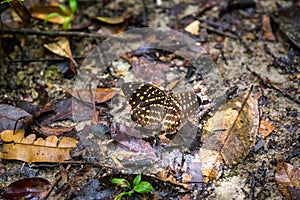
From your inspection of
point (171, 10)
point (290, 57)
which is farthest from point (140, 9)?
point (290, 57)

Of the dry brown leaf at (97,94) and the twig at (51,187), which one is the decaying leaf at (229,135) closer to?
the dry brown leaf at (97,94)

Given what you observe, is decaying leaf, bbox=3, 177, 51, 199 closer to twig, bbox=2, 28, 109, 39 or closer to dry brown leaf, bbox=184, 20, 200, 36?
twig, bbox=2, 28, 109, 39

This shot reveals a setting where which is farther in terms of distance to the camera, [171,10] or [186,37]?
[171,10]

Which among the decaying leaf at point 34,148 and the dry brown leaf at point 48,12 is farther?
the dry brown leaf at point 48,12

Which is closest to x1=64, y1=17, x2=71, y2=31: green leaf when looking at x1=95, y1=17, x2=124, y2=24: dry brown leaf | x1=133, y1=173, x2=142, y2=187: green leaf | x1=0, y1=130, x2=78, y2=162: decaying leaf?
x1=95, y1=17, x2=124, y2=24: dry brown leaf

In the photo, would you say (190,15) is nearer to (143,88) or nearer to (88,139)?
(143,88)

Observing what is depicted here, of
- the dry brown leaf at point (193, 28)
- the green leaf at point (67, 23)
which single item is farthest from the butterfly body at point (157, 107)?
the green leaf at point (67, 23)

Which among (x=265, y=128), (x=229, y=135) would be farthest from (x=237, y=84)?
(x=229, y=135)

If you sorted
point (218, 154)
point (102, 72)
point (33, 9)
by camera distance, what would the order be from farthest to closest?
point (33, 9) < point (102, 72) < point (218, 154)
